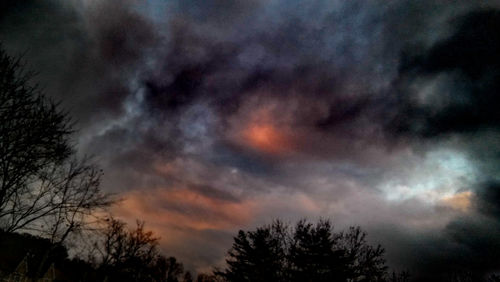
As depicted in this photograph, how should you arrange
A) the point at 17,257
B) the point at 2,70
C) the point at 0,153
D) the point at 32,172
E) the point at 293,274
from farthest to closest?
the point at 17,257 < the point at 293,274 < the point at 32,172 < the point at 0,153 < the point at 2,70

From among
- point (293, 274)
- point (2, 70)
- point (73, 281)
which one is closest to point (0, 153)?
point (2, 70)

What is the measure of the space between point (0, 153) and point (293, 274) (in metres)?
37.6

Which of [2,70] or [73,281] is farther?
[73,281]

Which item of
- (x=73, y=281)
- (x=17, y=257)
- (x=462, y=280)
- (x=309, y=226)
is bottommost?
(x=73, y=281)

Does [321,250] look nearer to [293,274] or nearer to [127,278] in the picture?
[293,274]

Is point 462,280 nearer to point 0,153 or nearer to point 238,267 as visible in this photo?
point 238,267

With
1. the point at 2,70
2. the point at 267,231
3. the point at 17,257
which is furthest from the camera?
the point at 267,231

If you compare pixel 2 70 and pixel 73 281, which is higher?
pixel 2 70

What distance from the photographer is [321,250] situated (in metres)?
40.7

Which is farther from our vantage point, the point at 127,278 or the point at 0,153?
the point at 127,278

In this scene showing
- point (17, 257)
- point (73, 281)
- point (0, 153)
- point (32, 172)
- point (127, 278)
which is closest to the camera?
point (0, 153)

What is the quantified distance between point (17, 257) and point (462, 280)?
225 feet

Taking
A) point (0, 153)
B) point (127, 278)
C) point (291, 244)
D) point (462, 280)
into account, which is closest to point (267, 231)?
point (291, 244)

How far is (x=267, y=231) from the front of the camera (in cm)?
4756
